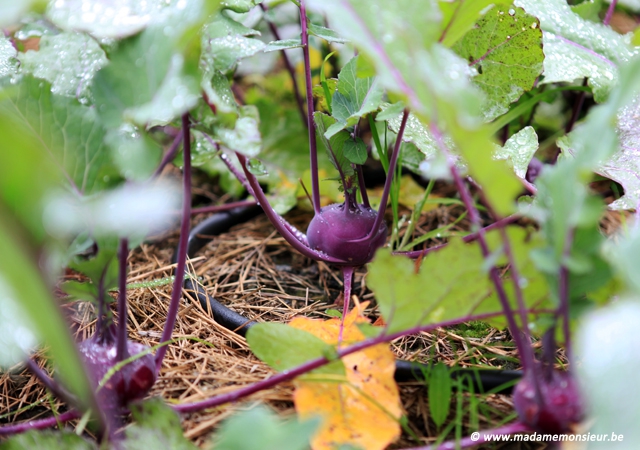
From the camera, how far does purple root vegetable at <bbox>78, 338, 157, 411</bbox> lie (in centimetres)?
61

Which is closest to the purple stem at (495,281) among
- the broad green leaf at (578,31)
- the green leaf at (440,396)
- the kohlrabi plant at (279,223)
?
the kohlrabi plant at (279,223)

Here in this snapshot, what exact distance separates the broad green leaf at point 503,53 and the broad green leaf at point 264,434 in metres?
0.70

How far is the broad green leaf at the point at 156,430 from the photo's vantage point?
0.53m

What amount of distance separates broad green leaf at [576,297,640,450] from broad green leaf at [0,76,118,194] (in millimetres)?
549

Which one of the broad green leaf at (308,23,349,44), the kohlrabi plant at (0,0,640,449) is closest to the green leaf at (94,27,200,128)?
the kohlrabi plant at (0,0,640,449)

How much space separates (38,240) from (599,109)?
571 millimetres

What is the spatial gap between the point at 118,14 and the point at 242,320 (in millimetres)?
524

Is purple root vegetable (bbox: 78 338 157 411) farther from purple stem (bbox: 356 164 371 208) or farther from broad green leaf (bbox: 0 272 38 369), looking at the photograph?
purple stem (bbox: 356 164 371 208)

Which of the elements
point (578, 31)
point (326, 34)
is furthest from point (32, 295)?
point (578, 31)

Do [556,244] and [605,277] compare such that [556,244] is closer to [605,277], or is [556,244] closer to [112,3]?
[605,277]

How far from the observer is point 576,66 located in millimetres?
929

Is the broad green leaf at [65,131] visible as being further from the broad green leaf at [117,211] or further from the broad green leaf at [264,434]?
the broad green leaf at [264,434]

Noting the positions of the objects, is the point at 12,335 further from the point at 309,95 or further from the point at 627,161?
the point at 627,161

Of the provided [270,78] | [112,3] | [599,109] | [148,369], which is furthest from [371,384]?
[270,78]
